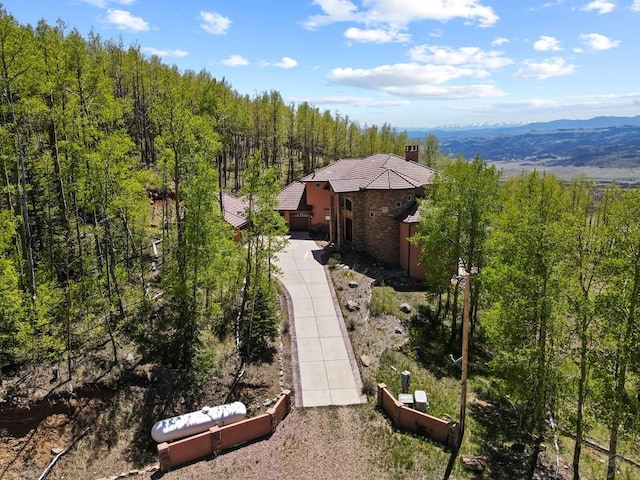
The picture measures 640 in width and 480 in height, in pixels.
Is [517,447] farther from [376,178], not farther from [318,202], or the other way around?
[318,202]

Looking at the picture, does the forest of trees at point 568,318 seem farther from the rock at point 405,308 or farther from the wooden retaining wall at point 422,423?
the rock at point 405,308

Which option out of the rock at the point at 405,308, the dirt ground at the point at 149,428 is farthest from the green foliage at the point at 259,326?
the rock at the point at 405,308

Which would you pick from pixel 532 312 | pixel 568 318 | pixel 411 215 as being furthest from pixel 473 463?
pixel 411 215

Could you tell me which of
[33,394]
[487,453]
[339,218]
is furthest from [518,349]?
[339,218]

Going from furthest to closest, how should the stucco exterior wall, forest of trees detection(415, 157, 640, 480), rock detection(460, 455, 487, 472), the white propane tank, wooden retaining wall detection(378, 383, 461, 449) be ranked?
the stucco exterior wall → wooden retaining wall detection(378, 383, 461, 449) → the white propane tank → rock detection(460, 455, 487, 472) → forest of trees detection(415, 157, 640, 480)

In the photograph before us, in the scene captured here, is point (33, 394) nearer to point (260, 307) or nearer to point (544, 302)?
point (260, 307)

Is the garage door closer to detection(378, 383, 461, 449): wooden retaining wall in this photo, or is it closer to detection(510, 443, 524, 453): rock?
detection(378, 383, 461, 449): wooden retaining wall

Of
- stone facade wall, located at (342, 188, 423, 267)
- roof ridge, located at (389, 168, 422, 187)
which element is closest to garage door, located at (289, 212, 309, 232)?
stone facade wall, located at (342, 188, 423, 267)

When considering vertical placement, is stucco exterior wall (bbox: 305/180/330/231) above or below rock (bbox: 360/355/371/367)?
above
